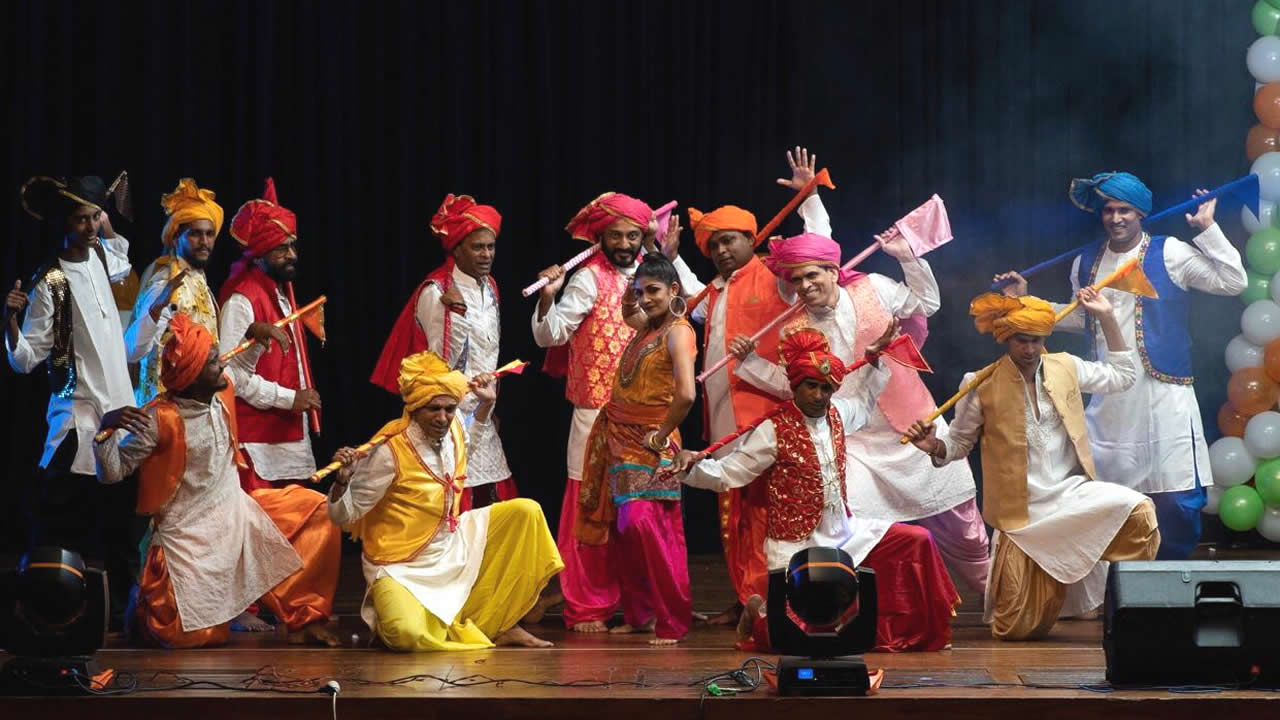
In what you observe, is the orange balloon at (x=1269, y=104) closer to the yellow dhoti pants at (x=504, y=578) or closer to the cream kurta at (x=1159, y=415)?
the cream kurta at (x=1159, y=415)

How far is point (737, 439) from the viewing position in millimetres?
5812

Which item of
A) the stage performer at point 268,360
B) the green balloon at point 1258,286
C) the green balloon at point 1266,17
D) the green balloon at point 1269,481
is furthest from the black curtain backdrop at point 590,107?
the stage performer at point 268,360

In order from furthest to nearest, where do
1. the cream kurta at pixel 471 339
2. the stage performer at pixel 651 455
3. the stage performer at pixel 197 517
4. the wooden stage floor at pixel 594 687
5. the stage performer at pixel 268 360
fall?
the cream kurta at pixel 471 339, the stage performer at pixel 268 360, the stage performer at pixel 651 455, the stage performer at pixel 197 517, the wooden stage floor at pixel 594 687

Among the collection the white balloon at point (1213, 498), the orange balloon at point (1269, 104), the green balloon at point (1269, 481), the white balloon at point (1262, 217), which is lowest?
the white balloon at point (1213, 498)

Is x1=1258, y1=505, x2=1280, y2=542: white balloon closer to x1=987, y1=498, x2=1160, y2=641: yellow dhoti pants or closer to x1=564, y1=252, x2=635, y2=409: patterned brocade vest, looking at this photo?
x1=987, y1=498, x2=1160, y2=641: yellow dhoti pants

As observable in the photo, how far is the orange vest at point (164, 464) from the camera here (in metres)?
5.61

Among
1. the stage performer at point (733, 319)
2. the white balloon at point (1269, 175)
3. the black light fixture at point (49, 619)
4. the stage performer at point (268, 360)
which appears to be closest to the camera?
the black light fixture at point (49, 619)

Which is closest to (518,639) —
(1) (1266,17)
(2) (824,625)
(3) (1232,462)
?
(2) (824,625)

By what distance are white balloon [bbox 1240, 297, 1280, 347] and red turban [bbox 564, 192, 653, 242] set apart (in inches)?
121

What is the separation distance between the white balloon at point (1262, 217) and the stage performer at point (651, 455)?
3.19 metres

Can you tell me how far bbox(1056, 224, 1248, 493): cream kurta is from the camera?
6.41 m

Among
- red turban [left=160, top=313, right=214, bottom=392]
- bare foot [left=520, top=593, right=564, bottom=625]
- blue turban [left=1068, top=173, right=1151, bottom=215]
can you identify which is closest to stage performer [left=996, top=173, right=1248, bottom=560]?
blue turban [left=1068, top=173, right=1151, bottom=215]

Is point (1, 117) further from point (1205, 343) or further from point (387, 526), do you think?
point (1205, 343)

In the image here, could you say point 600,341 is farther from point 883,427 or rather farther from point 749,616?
point 749,616
